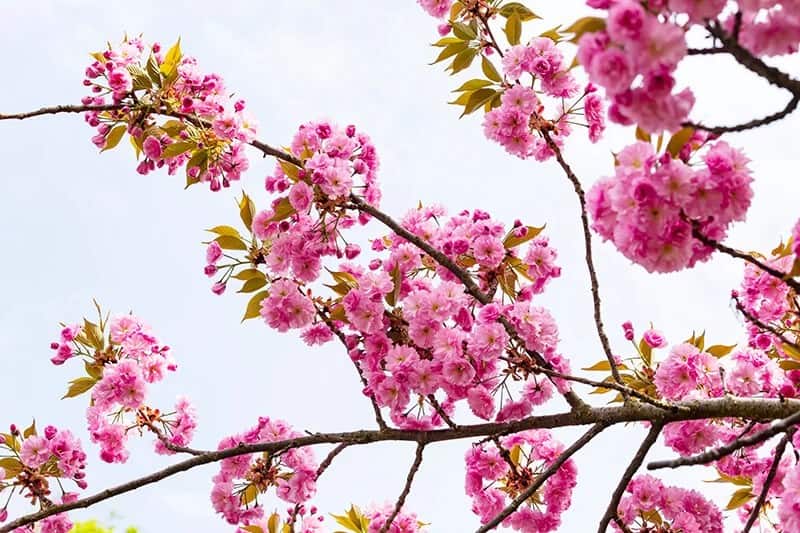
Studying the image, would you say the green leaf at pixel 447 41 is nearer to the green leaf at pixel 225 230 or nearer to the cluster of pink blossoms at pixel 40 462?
the green leaf at pixel 225 230

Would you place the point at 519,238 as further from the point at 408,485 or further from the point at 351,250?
the point at 408,485

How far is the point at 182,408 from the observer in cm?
419

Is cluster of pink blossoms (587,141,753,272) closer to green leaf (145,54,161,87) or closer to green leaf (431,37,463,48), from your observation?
green leaf (431,37,463,48)

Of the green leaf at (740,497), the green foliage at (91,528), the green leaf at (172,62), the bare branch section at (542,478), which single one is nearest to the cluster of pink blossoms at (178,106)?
the green leaf at (172,62)

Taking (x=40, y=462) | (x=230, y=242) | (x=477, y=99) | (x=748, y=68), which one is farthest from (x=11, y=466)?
(x=748, y=68)

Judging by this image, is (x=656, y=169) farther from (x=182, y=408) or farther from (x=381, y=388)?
(x=182, y=408)

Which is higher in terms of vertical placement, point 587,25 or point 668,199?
point 587,25

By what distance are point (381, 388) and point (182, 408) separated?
1.06m

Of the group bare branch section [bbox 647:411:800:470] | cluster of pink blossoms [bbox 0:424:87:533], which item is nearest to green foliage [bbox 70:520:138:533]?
cluster of pink blossoms [bbox 0:424:87:533]

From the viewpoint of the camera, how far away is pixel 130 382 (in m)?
3.95

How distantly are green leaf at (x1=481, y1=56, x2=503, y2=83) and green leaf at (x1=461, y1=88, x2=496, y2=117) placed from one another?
0.06 metres

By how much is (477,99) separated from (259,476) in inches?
76.3

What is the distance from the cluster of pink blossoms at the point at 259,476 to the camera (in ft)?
12.8

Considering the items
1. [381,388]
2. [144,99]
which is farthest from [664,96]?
[144,99]
